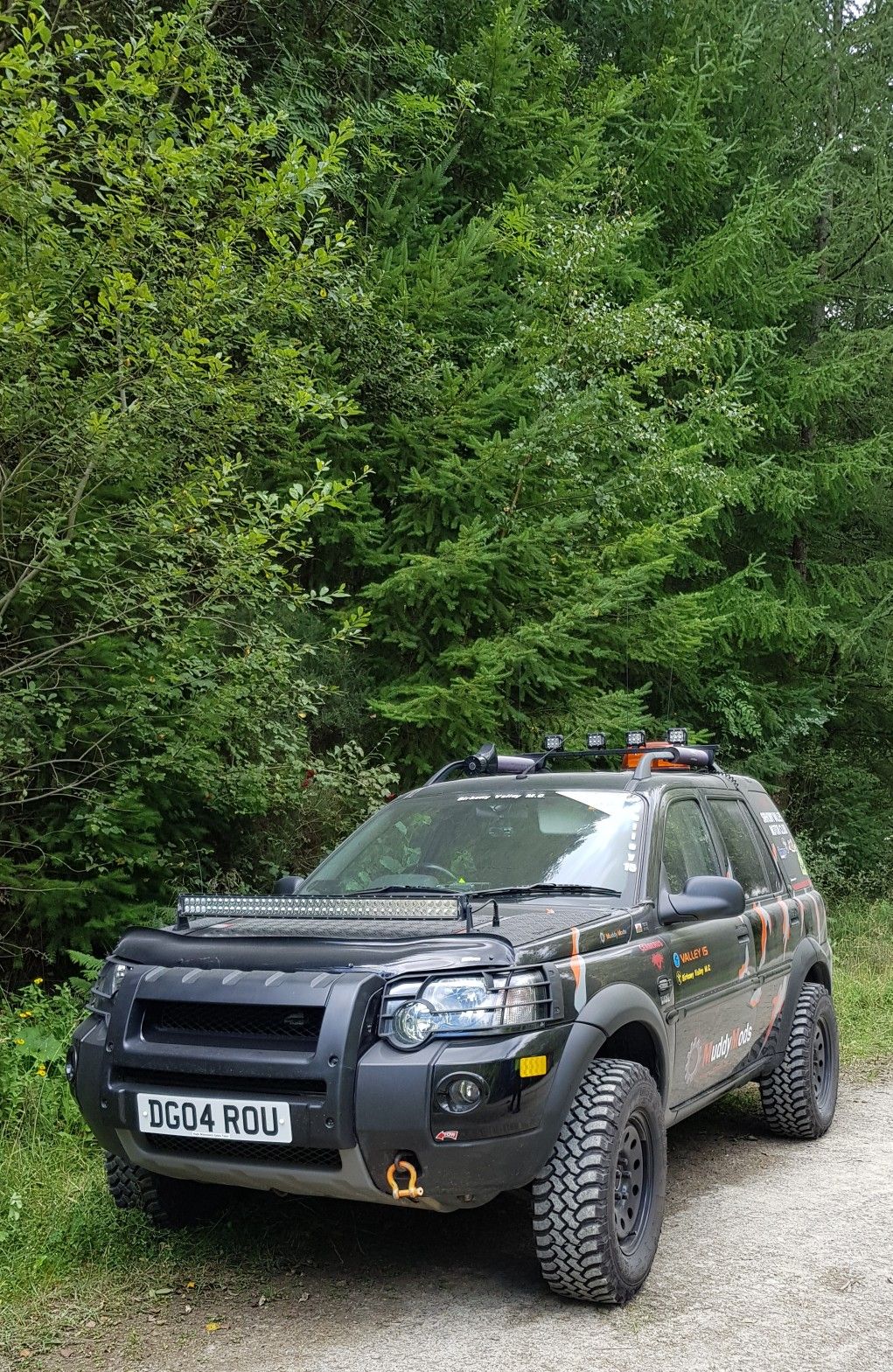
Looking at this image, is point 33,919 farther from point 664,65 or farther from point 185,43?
point 664,65

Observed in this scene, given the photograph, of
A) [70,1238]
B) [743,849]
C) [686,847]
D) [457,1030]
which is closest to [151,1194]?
[70,1238]

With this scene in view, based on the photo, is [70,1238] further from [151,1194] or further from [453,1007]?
[453,1007]

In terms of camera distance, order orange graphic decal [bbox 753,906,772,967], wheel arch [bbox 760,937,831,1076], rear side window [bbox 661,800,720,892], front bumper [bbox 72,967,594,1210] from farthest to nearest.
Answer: wheel arch [bbox 760,937,831,1076] → orange graphic decal [bbox 753,906,772,967] → rear side window [bbox 661,800,720,892] → front bumper [bbox 72,967,594,1210]

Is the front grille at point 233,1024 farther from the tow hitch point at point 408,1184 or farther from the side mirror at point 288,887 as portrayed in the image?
the side mirror at point 288,887

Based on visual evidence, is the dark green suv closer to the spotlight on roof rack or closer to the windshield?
the windshield

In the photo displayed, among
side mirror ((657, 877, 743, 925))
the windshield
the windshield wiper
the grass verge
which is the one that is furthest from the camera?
the windshield

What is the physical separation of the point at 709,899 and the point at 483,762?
1.96m

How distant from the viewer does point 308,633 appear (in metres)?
10.2

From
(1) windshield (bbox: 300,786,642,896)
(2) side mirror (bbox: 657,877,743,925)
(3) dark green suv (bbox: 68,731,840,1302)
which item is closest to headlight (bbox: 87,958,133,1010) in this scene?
(3) dark green suv (bbox: 68,731,840,1302)

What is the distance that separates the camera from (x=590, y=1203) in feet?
12.7

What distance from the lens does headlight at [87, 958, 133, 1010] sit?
434cm

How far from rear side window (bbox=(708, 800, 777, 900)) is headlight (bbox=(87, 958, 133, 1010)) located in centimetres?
295

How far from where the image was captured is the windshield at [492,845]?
16.4 ft

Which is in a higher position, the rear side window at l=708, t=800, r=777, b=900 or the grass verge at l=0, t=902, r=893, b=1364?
the rear side window at l=708, t=800, r=777, b=900
